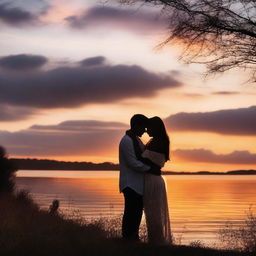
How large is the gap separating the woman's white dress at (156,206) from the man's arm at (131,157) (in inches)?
7.9

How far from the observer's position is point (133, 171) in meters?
13.1

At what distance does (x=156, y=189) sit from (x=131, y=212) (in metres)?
0.63

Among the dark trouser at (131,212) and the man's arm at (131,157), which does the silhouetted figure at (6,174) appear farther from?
the man's arm at (131,157)

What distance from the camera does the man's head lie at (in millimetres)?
12766

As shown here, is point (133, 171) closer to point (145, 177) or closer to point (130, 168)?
point (130, 168)

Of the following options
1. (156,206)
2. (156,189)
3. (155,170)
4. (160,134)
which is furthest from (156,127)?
(156,206)

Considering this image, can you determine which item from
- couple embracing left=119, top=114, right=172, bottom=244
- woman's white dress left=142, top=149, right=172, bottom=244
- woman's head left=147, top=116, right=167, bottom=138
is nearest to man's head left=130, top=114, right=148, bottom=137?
couple embracing left=119, top=114, right=172, bottom=244

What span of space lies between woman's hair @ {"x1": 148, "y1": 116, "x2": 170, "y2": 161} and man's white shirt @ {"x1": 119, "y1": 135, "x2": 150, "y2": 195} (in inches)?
17.3

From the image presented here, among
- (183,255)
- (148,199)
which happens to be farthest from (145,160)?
(183,255)

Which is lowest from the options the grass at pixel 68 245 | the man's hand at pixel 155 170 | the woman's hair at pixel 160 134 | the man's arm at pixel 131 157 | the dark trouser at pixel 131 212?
the grass at pixel 68 245

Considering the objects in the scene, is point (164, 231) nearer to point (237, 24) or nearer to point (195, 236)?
point (237, 24)

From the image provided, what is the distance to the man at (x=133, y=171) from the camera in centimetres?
1293

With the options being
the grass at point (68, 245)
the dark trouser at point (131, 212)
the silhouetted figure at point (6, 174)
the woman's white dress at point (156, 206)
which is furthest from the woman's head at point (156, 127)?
the silhouetted figure at point (6, 174)

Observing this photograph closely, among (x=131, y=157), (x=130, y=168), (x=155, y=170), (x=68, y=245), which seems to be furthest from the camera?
(x=155, y=170)
